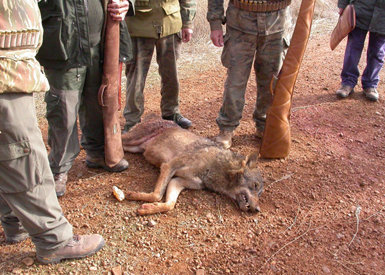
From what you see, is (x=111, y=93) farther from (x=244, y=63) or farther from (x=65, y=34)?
(x=244, y=63)

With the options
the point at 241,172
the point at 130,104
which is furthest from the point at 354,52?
the point at 130,104

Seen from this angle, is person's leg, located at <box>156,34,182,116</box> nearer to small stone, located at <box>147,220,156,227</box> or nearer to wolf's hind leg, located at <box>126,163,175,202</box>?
wolf's hind leg, located at <box>126,163,175,202</box>

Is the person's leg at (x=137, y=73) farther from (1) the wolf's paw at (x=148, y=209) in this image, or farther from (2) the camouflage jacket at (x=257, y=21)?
(1) the wolf's paw at (x=148, y=209)

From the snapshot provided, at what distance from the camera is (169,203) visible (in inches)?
157

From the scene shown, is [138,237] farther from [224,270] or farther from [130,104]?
[130,104]

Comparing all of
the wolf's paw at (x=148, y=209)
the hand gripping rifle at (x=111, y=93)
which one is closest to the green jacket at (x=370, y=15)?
the hand gripping rifle at (x=111, y=93)

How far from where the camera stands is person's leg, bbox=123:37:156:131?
193 inches

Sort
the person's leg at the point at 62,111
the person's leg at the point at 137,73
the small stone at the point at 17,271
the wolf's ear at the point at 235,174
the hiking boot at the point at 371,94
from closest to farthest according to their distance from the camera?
the small stone at the point at 17,271 → the person's leg at the point at 62,111 → the wolf's ear at the point at 235,174 → the person's leg at the point at 137,73 → the hiking boot at the point at 371,94

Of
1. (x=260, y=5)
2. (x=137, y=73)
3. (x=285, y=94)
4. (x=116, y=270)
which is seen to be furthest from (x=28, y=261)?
(x=260, y=5)

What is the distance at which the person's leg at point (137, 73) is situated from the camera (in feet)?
16.1

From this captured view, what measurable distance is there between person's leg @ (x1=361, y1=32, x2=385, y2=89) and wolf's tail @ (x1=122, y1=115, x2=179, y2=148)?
394cm

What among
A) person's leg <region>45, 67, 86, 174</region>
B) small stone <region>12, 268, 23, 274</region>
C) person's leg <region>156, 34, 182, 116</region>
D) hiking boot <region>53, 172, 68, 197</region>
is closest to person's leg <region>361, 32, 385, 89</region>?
person's leg <region>156, 34, 182, 116</region>

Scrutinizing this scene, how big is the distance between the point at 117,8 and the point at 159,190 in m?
2.03

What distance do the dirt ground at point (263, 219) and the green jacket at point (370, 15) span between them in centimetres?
168
